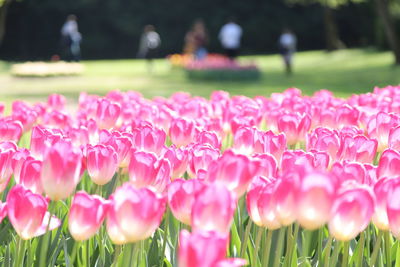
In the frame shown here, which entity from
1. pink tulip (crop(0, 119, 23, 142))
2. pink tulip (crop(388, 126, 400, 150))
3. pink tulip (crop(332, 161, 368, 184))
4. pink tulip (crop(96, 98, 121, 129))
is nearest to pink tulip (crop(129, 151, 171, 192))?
pink tulip (crop(332, 161, 368, 184))

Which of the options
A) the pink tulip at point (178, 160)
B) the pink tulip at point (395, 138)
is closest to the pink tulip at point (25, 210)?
the pink tulip at point (178, 160)

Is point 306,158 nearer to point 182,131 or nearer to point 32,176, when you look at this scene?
point 32,176

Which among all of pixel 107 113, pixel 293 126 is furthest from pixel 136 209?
pixel 107 113

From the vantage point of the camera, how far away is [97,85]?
21.1 meters

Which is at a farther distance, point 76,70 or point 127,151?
point 76,70

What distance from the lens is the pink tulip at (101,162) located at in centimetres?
220

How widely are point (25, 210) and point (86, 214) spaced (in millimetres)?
181

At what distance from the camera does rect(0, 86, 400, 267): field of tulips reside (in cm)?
158

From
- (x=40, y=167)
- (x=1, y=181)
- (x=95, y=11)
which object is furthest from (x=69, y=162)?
(x=95, y=11)

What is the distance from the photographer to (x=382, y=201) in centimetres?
187

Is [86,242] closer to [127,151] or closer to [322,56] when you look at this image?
[127,151]

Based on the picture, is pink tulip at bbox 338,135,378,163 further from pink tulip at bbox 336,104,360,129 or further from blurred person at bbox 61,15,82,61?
blurred person at bbox 61,15,82,61

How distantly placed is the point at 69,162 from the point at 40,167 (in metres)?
0.26

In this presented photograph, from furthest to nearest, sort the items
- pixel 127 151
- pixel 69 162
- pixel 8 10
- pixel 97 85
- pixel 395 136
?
pixel 8 10 < pixel 97 85 < pixel 395 136 < pixel 127 151 < pixel 69 162
